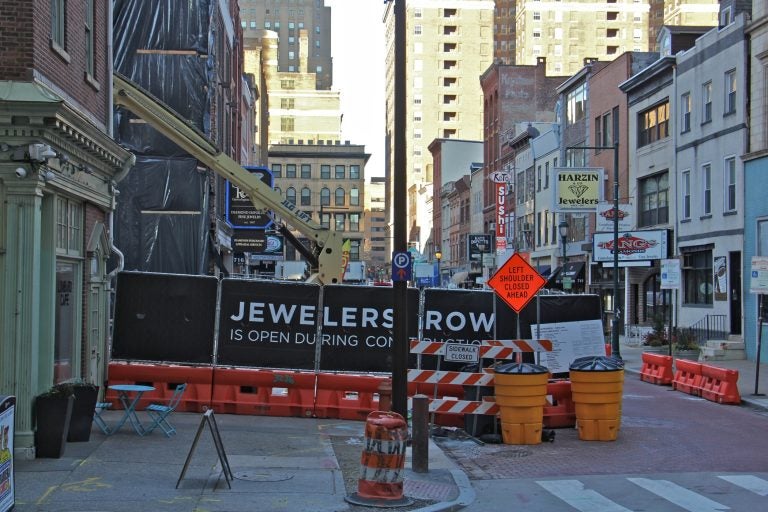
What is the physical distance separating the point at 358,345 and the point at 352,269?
54.1 meters

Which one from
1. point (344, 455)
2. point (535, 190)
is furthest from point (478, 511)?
point (535, 190)

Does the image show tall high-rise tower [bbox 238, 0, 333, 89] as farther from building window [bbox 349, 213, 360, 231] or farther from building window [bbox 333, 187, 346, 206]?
building window [bbox 349, 213, 360, 231]

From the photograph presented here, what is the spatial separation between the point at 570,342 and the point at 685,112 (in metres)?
22.3

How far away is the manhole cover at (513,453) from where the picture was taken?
44.3ft

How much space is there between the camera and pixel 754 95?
1203 inches

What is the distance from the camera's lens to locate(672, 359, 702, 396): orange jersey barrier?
2194cm

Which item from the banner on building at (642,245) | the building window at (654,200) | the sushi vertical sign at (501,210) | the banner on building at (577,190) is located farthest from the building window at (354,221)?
the banner on building at (577,190)

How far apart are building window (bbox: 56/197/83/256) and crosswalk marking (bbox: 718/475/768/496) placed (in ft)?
30.2

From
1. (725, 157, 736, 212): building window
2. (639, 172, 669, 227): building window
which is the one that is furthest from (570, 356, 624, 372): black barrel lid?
(639, 172, 669, 227): building window

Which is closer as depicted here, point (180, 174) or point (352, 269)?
point (180, 174)

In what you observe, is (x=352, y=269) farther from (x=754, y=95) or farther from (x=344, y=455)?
(x=344, y=455)

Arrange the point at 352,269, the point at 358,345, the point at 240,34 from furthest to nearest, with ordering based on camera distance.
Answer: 1. the point at 352,269
2. the point at 240,34
3. the point at 358,345

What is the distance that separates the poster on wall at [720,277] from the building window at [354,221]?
82049 mm

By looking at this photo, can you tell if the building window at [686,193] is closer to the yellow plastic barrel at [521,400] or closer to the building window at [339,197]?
the yellow plastic barrel at [521,400]
